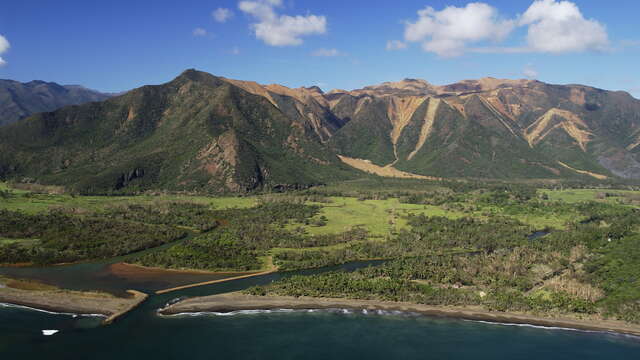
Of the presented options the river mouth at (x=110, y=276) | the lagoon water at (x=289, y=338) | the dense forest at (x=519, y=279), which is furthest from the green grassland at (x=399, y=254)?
the lagoon water at (x=289, y=338)

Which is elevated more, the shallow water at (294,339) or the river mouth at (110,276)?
the river mouth at (110,276)

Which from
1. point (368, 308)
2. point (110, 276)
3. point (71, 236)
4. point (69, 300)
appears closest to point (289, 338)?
point (368, 308)

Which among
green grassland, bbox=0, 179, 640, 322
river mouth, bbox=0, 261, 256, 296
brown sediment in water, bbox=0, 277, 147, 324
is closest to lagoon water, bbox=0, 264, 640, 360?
brown sediment in water, bbox=0, 277, 147, 324

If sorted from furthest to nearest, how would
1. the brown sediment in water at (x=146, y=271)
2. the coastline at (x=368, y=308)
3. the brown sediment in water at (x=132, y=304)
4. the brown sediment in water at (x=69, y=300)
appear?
1. the brown sediment in water at (x=146, y=271)
2. the brown sediment in water at (x=69, y=300)
3. the coastline at (x=368, y=308)
4. the brown sediment in water at (x=132, y=304)

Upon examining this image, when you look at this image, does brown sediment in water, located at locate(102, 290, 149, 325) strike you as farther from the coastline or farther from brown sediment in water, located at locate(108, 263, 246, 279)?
brown sediment in water, located at locate(108, 263, 246, 279)

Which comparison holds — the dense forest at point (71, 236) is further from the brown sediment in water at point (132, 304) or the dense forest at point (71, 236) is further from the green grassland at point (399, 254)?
the brown sediment in water at point (132, 304)

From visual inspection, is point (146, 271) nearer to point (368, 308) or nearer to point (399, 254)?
point (368, 308)
